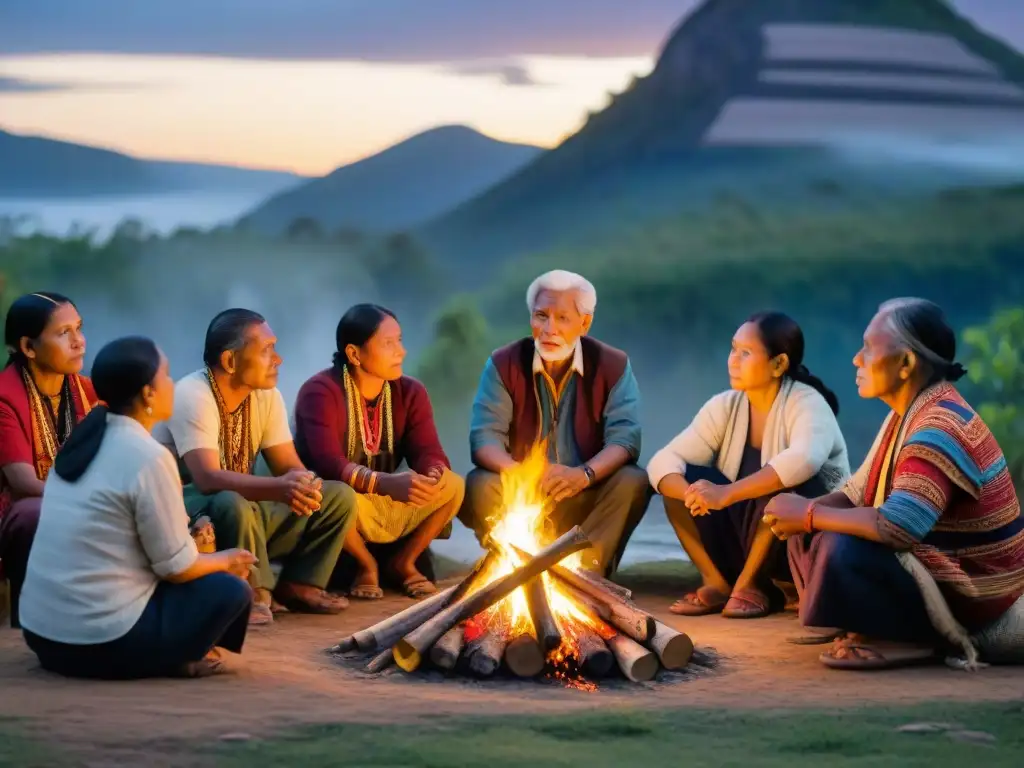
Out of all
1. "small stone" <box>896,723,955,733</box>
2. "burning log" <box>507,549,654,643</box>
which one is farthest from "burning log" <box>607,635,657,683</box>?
"small stone" <box>896,723,955,733</box>

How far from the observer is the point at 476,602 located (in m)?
6.60

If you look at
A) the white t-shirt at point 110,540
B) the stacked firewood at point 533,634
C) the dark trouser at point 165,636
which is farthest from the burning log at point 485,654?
the white t-shirt at point 110,540

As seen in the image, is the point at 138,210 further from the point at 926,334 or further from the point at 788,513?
the point at 926,334

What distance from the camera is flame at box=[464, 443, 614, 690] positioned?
653 cm

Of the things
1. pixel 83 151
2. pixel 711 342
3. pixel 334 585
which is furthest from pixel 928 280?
pixel 334 585

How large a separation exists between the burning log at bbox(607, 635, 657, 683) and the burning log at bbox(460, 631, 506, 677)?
0.46m

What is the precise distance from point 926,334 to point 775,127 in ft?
32.0

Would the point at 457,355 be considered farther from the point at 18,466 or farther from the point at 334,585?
the point at 18,466

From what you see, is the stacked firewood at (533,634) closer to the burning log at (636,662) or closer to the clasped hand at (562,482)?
the burning log at (636,662)

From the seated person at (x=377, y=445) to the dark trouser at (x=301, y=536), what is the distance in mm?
209

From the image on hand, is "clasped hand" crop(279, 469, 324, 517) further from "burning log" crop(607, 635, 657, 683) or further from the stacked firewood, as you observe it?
"burning log" crop(607, 635, 657, 683)

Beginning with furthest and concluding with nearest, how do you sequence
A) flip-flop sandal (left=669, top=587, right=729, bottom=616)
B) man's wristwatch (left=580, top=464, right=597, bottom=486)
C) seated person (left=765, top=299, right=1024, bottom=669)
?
man's wristwatch (left=580, top=464, right=597, bottom=486)
flip-flop sandal (left=669, top=587, right=729, bottom=616)
seated person (left=765, top=299, right=1024, bottom=669)

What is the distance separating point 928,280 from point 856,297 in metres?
0.80

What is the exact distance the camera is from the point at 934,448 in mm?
6465
